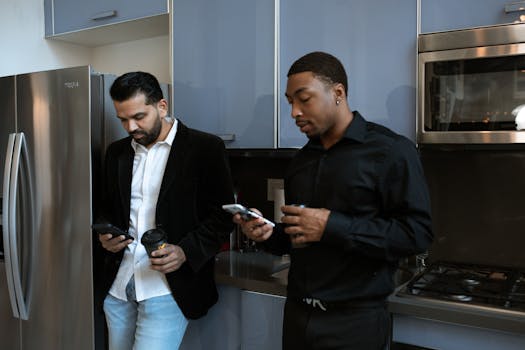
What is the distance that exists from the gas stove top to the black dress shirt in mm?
309

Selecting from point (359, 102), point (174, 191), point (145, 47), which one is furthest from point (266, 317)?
point (145, 47)

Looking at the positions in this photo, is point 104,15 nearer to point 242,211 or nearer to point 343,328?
point 242,211

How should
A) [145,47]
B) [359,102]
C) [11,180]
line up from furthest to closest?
[145,47], [11,180], [359,102]

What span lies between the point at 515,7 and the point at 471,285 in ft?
2.89

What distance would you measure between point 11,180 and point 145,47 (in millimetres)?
1102

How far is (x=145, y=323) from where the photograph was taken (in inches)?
64.3

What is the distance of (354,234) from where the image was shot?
1165mm

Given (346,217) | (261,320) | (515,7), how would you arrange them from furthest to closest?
(261,320) → (515,7) → (346,217)

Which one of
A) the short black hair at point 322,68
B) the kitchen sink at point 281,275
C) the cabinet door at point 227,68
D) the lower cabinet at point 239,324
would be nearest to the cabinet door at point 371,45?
the cabinet door at point 227,68

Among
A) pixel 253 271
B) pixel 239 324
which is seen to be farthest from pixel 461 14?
pixel 239 324

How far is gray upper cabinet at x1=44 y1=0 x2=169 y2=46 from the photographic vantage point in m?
2.29

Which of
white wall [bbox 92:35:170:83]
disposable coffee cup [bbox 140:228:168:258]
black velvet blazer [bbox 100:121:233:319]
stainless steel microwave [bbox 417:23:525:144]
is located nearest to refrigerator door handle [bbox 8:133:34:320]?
black velvet blazer [bbox 100:121:233:319]

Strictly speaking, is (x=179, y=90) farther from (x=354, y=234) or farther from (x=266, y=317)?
(x=354, y=234)

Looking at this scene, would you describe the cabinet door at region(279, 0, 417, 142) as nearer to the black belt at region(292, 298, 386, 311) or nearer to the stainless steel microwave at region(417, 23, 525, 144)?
the stainless steel microwave at region(417, 23, 525, 144)
